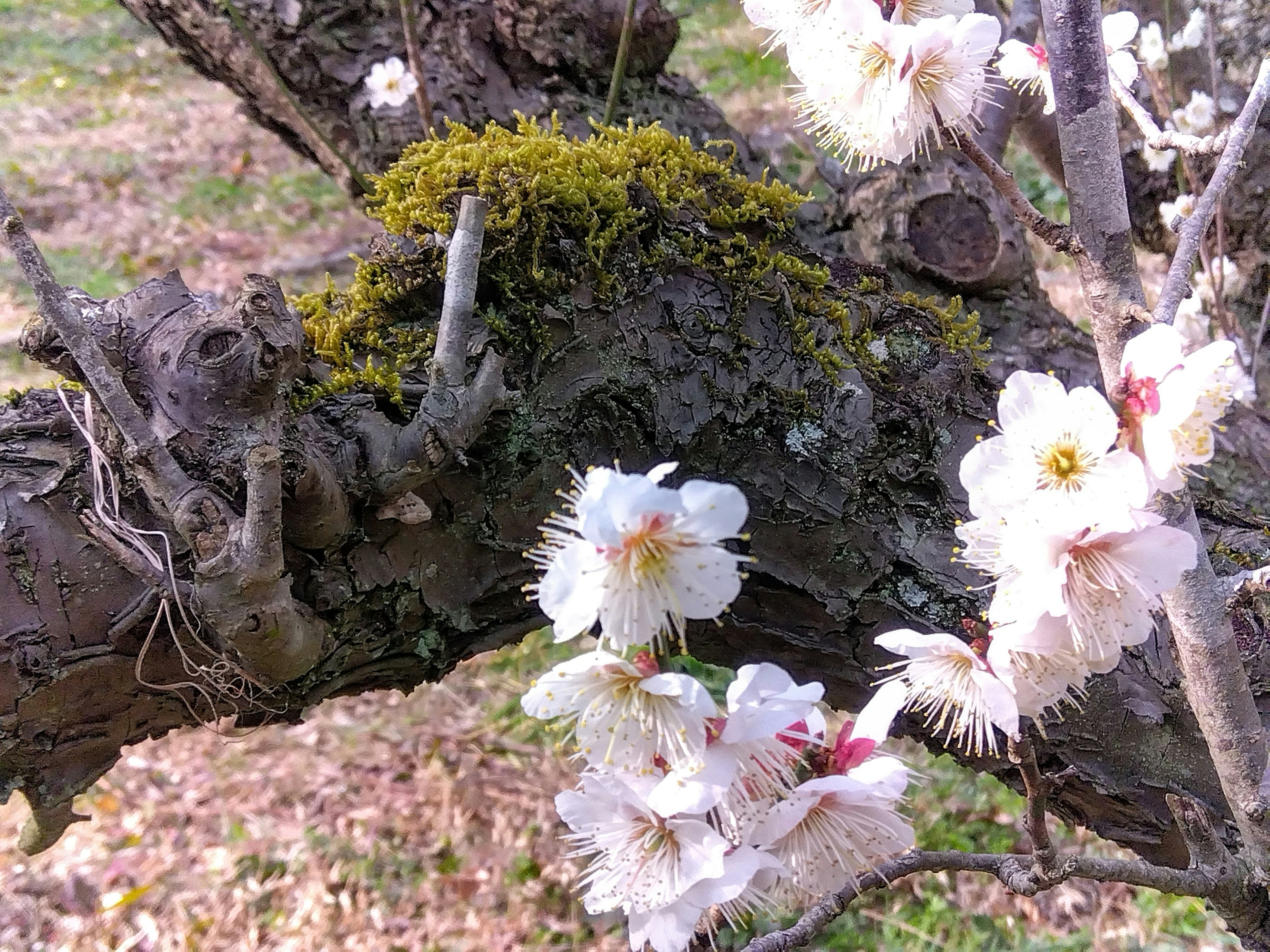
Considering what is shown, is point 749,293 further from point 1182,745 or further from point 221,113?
point 221,113

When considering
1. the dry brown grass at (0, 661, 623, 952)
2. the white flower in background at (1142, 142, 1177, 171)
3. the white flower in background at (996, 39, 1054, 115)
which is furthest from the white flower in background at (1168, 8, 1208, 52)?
the dry brown grass at (0, 661, 623, 952)

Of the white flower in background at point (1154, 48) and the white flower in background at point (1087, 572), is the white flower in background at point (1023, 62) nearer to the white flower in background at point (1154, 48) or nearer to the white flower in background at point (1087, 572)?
the white flower in background at point (1087, 572)

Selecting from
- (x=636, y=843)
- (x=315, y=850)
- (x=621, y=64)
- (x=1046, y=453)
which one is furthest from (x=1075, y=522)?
(x=315, y=850)

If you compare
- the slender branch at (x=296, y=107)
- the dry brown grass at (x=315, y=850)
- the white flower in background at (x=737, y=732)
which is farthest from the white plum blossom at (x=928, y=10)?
the dry brown grass at (x=315, y=850)

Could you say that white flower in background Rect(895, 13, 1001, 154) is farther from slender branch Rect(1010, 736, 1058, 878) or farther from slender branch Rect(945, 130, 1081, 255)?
slender branch Rect(1010, 736, 1058, 878)

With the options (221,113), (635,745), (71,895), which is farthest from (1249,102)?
(221,113)

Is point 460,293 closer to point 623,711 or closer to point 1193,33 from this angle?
point 623,711
